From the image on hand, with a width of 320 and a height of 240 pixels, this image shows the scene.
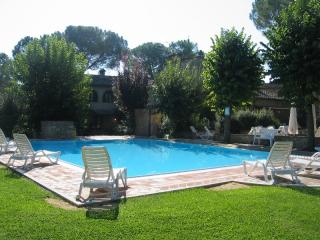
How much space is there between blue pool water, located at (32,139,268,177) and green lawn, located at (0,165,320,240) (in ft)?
14.5

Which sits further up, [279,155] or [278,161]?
[279,155]

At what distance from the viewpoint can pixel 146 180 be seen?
31.0ft

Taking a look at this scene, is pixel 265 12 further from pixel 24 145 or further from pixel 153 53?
pixel 153 53

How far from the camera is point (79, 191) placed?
7566 mm

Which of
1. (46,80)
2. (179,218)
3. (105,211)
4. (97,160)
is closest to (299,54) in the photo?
(97,160)

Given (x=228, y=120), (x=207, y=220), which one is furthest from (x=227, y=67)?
(x=207, y=220)

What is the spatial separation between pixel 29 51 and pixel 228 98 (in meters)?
13.8

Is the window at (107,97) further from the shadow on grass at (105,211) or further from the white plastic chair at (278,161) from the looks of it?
the shadow on grass at (105,211)

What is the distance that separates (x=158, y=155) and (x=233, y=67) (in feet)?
21.1

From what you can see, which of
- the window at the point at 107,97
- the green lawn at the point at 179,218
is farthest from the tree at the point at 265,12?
the green lawn at the point at 179,218

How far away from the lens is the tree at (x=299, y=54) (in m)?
16.0

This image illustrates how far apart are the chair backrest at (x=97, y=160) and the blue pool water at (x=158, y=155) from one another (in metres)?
3.79

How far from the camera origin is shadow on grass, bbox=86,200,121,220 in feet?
20.1

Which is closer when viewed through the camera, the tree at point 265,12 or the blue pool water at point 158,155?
the blue pool water at point 158,155
